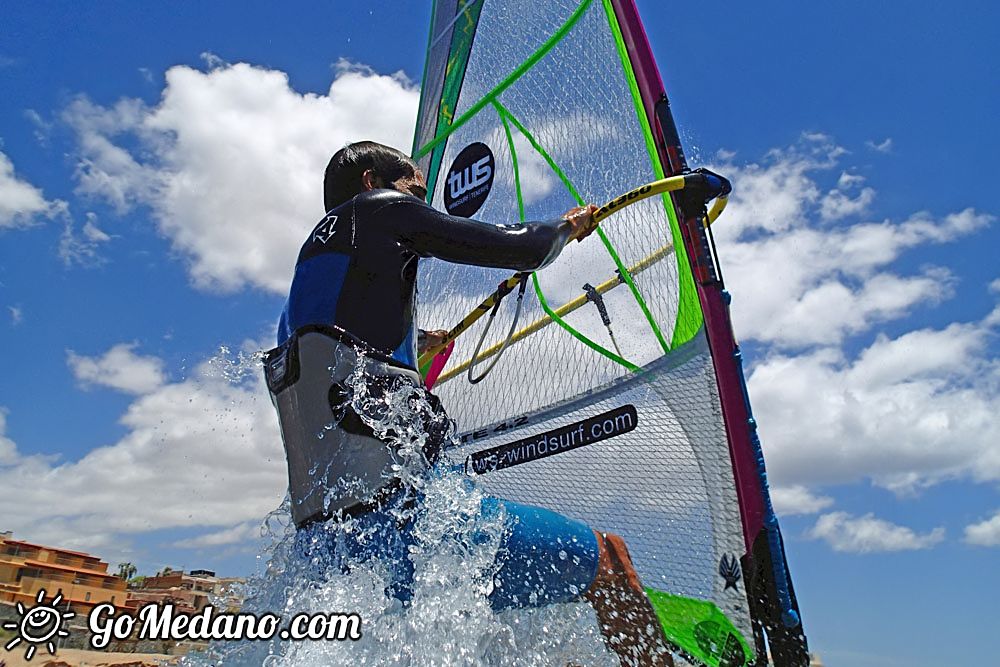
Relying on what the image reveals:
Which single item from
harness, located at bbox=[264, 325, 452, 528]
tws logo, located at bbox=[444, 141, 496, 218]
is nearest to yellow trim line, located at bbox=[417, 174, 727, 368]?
harness, located at bbox=[264, 325, 452, 528]

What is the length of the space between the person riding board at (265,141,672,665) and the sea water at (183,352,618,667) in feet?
0.08

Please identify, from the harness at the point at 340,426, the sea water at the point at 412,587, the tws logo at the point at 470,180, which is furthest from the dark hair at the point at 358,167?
the tws logo at the point at 470,180

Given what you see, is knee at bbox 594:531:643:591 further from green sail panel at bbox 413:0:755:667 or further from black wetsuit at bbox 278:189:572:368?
black wetsuit at bbox 278:189:572:368

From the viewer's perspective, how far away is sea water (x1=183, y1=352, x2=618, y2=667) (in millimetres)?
1479

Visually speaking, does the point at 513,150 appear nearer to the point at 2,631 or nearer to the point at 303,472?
the point at 303,472

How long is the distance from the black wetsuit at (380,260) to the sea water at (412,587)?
0.49 feet

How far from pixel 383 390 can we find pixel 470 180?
9.11 feet

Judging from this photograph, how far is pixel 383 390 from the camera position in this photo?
5.34 feet

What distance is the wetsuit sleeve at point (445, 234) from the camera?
1.75 metres

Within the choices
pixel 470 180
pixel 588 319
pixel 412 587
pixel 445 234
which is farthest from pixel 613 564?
pixel 470 180

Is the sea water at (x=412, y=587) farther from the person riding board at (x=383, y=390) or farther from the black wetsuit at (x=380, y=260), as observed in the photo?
the black wetsuit at (x=380, y=260)

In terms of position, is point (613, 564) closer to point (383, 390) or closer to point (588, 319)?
point (383, 390)

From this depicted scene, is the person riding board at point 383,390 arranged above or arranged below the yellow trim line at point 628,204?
below

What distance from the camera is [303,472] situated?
5.57 feet
